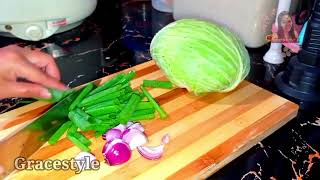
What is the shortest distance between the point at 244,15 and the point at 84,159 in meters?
0.64

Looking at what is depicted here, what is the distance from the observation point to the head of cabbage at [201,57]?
83 cm

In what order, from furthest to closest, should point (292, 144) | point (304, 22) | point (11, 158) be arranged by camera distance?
point (304, 22) → point (292, 144) → point (11, 158)

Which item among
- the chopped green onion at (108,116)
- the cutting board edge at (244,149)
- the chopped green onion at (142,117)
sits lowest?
the cutting board edge at (244,149)

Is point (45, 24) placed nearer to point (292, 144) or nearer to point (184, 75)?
point (184, 75)

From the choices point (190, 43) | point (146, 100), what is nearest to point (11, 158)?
point (146, 100)

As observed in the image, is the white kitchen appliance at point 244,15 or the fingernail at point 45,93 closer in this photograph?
the fingernail at point 45,93

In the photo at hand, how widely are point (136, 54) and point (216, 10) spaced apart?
0.28 m

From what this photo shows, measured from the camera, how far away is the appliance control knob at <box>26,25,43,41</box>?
108 centimetres

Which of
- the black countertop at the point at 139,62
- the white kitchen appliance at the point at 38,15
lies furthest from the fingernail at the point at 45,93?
the white kitchen appliance at the point at 38,15

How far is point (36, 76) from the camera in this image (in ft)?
2.62

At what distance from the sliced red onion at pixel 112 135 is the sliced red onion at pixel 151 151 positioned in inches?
2.1

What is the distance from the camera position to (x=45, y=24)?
110 cm

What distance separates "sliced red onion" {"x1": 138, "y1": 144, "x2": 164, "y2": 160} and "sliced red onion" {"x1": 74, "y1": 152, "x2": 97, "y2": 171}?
91mm

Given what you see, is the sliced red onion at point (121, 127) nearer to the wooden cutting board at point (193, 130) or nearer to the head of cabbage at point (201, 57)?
the wooden cutting board at point (193, 130)
